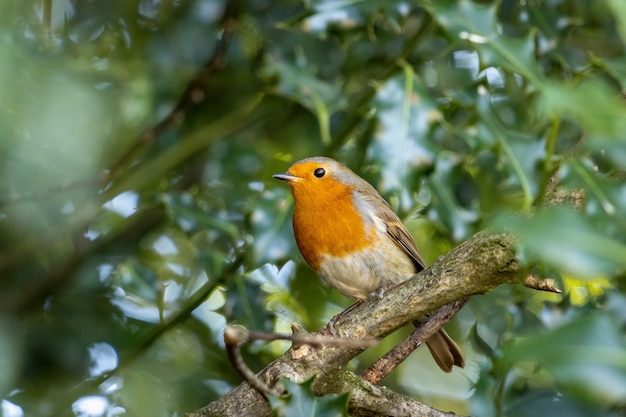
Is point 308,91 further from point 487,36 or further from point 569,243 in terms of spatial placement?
point 569,243

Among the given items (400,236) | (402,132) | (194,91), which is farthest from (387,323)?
(194,91)

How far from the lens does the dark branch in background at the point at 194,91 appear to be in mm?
4449

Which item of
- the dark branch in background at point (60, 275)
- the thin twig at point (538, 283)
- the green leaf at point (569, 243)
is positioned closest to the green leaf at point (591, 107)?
the green leaf at point (569, 243)

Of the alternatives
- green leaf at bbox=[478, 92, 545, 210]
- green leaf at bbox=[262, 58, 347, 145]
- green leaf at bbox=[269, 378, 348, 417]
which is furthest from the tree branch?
green leaf at bbox=[262, 58, 347, 145]

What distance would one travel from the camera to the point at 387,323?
114 inches

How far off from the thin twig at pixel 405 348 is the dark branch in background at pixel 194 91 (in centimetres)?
177

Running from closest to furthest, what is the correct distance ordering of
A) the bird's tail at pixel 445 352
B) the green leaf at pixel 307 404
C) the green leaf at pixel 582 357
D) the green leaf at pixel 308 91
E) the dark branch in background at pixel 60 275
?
the green leaf at pixel 582 357 < the green leaf at pixel 307 404 < the green leaf at pixel 308 91 < the bird's tail at pixel 445 352 < the dark branch in background at pixel 60 275

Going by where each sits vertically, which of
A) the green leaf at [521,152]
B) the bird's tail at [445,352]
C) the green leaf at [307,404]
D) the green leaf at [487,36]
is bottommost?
the bird's tail at [445,352]

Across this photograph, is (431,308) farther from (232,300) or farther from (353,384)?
(232,300)

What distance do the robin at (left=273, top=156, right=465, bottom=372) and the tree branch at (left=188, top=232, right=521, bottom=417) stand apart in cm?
124

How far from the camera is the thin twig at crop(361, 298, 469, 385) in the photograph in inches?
130

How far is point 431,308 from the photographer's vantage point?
2.86 meters

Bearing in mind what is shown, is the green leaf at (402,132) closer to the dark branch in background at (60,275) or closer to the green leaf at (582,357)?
the dark branch in background at (60,275)

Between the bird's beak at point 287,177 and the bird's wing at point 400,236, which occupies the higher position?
the bird's beak at point 287,177
